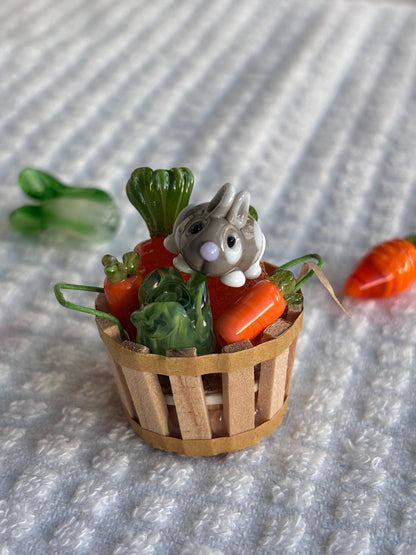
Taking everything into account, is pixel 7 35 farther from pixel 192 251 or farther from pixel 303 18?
pixel 192 251

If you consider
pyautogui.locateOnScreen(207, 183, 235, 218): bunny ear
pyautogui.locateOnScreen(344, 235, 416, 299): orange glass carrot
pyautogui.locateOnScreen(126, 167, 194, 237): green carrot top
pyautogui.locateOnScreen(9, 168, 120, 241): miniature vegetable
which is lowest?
pyautogui.locateOnScreen(344, 235, 416, 299): orange glass carrot

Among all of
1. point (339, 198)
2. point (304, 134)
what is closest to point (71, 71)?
point (304, 134)

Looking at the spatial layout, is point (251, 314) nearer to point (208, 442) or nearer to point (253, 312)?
point (253, 312)

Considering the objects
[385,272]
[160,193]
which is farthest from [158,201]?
[385,272]

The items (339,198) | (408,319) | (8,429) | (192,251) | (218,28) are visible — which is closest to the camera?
(192,251)

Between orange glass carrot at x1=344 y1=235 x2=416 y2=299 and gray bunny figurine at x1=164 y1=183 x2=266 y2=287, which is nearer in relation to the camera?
gray bunny figurine at x1=164 y1=183 x2=266 y2=287

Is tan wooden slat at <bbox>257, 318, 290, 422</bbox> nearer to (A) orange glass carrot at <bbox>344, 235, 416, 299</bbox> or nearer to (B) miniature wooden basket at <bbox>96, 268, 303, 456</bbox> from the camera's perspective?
(B) miniature wooden basket at <bbox>96, 268, 303, 456</bbox>

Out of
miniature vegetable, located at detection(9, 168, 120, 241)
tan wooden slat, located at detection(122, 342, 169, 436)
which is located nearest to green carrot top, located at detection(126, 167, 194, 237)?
tan wooden slat, located at detection(122, 342, 169, 436)
